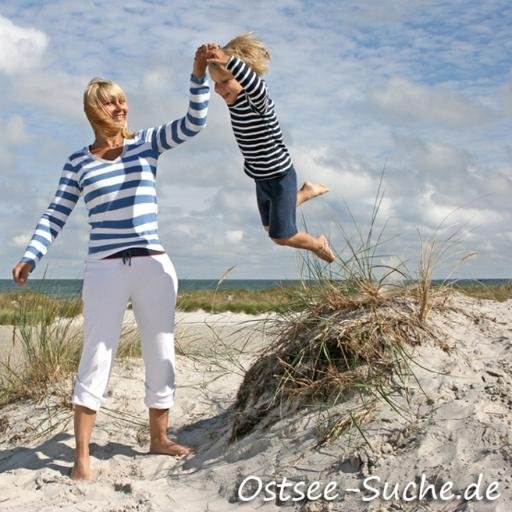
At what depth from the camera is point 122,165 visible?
14.1 feet

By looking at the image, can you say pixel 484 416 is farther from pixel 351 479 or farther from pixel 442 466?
pixel 351 479

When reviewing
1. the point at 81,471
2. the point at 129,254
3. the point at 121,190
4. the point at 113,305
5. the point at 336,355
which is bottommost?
the point at 81,471

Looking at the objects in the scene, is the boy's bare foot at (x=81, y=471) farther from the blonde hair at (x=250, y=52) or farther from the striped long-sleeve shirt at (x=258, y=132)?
the blonde hair at (x=250, y=52)

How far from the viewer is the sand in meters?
3.43

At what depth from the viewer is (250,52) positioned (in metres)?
4.92

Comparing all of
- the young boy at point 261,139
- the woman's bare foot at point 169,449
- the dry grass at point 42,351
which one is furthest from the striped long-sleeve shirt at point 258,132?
the dry grass at point 42,351

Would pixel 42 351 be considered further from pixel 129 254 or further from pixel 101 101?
pixel 101 101

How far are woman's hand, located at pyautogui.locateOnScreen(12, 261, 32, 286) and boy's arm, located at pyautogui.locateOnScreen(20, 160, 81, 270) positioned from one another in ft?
0.40

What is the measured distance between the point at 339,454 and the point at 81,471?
5.15 ft

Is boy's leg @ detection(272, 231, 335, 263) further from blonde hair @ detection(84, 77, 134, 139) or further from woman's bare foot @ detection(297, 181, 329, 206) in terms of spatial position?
blonde hair @ detection(84, 77, 134, 139)

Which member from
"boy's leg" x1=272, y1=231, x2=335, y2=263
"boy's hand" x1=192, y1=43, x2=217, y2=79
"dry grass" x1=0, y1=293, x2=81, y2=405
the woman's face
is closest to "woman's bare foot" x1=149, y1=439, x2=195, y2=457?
"boy's leg" x1=272, y1=231, x2=335, y2=263

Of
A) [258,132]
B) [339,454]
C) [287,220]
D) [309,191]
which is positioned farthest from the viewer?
[309,191]

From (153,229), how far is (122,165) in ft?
1.36

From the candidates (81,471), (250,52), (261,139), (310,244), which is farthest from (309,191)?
(81,471)
